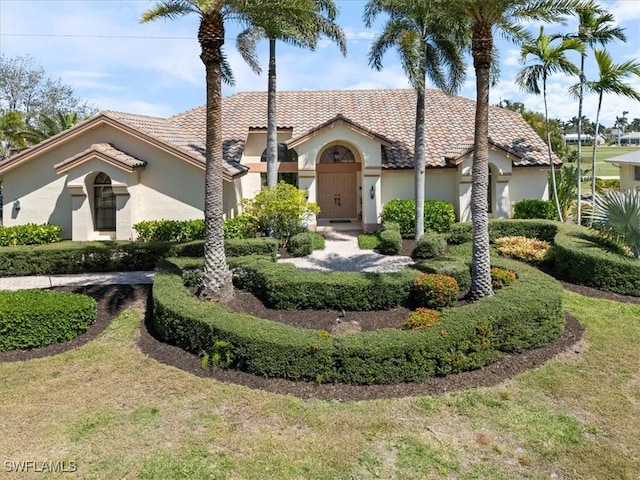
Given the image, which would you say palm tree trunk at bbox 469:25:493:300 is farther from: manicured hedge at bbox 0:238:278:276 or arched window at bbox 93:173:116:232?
arched window at bbox 93:173:116:232

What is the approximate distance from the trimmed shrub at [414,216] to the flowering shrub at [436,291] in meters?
9.99

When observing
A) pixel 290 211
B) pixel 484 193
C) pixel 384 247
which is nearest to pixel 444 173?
pixel 384 247

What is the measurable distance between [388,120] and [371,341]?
19.5 metres

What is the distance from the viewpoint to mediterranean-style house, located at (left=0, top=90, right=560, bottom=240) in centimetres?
1888

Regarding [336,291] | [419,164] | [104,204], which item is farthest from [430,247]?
[104,204]

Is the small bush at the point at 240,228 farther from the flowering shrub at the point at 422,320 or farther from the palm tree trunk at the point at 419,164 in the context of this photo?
the flowering shrub at the point at 422,320

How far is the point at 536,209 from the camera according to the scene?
2212 cm

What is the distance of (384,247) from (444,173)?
6.69 meters

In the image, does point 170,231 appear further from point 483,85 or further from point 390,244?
point 483,85

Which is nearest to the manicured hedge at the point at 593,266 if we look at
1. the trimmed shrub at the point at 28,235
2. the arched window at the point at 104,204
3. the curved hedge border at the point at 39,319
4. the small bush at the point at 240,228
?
the small bush at the point at 240,228

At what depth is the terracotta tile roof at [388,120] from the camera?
23438 mm

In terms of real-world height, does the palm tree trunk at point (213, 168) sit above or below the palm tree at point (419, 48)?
below

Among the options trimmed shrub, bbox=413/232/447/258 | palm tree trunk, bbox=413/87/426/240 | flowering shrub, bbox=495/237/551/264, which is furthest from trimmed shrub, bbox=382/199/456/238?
flowering shrub, bbox=495/237/551/264

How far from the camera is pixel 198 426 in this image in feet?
23.5
